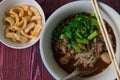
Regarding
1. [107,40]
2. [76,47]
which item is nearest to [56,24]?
[76,47]

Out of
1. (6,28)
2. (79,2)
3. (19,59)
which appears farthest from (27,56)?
(79,2)

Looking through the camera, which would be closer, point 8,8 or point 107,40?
point 107,40

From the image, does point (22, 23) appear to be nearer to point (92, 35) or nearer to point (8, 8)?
point (8, 8)

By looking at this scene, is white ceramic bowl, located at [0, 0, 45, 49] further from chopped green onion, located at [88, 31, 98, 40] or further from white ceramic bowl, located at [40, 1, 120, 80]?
chopped green onion, located at [88, 31, 98, 40]

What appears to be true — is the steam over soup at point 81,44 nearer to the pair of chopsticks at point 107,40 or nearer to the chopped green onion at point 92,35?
the chopped green onion at point 92,35

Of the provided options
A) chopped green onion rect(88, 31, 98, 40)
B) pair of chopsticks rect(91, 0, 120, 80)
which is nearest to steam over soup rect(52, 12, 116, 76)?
chopped green onion rect(88, 31, 98, 40)

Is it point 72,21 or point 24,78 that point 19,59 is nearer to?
point 24,78
